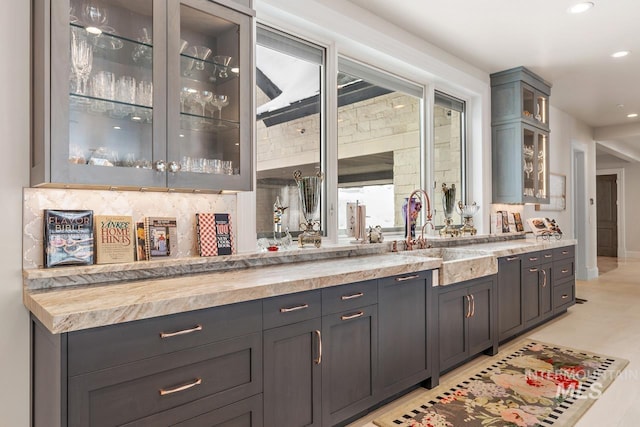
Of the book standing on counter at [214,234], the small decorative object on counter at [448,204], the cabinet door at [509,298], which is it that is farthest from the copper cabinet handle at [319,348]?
the small decorative object on counter at [448,204]

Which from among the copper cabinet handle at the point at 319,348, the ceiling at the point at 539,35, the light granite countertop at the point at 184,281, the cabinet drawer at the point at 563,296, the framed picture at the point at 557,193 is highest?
the ceiling at the point at 539,35

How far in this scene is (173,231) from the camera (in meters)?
2.12

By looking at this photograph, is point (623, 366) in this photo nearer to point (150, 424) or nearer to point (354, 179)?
point (354, 179)

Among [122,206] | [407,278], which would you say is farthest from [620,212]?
[122,206]

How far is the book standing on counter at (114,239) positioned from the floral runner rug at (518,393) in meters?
1.64

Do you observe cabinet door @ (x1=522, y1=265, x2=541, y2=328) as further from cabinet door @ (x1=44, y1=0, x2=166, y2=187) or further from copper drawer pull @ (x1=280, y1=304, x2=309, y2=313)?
cabinet door @ (x1=44, y1=0, x2=166, y2=187)

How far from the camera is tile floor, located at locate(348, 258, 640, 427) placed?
2.35 m

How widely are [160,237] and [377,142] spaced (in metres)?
2.35

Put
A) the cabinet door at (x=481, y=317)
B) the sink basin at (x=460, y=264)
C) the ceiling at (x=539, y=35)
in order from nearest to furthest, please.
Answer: the sink basin at (x=460, y=264) < the cabinet door at (x=481, y=317) < the ceiling at (x=539, y=35)

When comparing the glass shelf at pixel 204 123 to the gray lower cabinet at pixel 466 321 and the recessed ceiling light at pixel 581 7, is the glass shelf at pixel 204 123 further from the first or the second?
the recessed ceiling light at pixel 581 7

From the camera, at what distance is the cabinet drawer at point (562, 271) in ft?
14.4

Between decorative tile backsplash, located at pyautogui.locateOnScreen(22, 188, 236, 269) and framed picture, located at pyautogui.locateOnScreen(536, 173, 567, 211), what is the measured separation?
5258mm

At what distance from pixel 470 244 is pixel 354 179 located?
1.57 m

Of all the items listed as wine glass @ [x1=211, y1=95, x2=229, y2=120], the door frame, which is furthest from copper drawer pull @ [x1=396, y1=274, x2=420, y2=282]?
the door frame
